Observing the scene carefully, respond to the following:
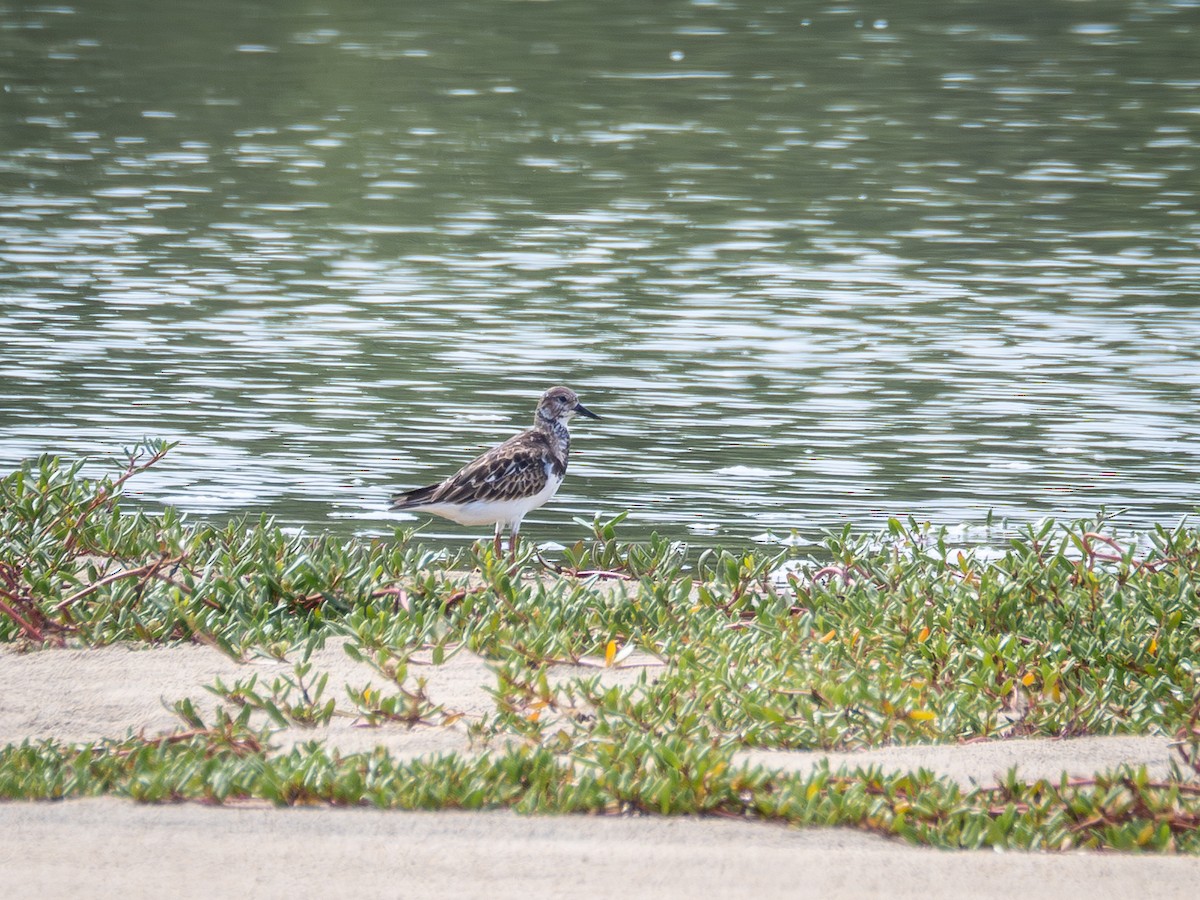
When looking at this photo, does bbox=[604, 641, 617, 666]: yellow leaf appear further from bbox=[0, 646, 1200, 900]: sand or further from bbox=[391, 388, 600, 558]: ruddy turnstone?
bbox=[391, 388, 600, 558]: ruddy turnstone

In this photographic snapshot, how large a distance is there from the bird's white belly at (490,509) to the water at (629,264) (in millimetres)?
1451

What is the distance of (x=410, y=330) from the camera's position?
15500mm

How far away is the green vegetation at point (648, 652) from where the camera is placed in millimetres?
5441

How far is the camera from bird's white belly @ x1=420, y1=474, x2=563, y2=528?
891 centimetres

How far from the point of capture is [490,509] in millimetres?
8953

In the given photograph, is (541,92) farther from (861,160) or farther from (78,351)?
(78,351)

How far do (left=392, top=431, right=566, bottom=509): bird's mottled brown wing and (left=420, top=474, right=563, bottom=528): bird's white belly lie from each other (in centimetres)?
2

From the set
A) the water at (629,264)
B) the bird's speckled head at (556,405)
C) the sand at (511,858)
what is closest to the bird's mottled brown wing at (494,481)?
the bird's speckled head at (556,405)

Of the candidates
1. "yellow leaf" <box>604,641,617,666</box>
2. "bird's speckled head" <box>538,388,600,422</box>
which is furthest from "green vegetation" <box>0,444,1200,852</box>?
"bird's speckled head" <box>538,388,600,422</box>

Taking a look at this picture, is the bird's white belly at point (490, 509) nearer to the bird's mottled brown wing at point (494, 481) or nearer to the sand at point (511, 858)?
the bird's mottled brown wing at point (494, 481)

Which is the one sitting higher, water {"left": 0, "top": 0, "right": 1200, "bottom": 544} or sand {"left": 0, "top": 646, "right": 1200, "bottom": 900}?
sand {"left": 0, "top": 646, "right": 1200, "bottom": 900}

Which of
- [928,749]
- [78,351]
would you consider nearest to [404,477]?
[78,351]

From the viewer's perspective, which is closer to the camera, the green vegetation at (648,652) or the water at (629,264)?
the green vegetation at (648,652)

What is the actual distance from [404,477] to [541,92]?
1682 cm
